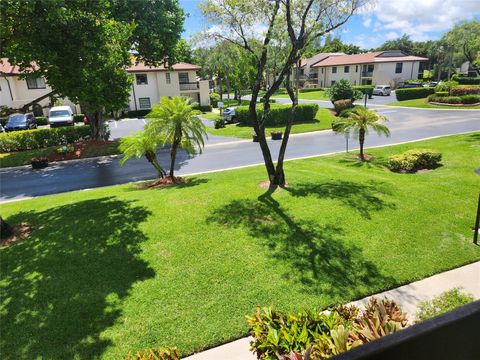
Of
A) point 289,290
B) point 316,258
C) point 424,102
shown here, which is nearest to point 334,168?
point 316,258

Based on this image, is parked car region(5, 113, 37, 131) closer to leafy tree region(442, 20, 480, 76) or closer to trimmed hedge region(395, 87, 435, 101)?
trimmed hedge region(395, 87, 435, 101)

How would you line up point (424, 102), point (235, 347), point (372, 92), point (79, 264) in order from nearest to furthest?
point (235, 347) < point (79, 264) < point (424, 102) < point (372, 92)

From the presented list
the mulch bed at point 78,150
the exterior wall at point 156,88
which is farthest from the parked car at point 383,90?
the mulch bed at point 78,150

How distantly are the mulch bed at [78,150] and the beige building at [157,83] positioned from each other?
2068 cm

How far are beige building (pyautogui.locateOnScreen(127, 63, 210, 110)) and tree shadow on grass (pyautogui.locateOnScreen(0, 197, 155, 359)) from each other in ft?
121

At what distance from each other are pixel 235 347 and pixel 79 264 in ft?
12.9

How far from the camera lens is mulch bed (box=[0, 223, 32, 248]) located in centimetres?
832

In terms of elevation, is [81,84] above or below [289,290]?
above

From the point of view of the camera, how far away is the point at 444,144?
18875 mm

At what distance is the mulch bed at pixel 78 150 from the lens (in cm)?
2188

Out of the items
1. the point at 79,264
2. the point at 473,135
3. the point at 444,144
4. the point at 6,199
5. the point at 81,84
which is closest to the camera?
the point at 79,264

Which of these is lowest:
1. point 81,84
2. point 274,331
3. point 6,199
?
point 6,199

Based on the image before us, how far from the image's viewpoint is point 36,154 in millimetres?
21922

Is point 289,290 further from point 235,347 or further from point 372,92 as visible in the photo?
point 372,92
